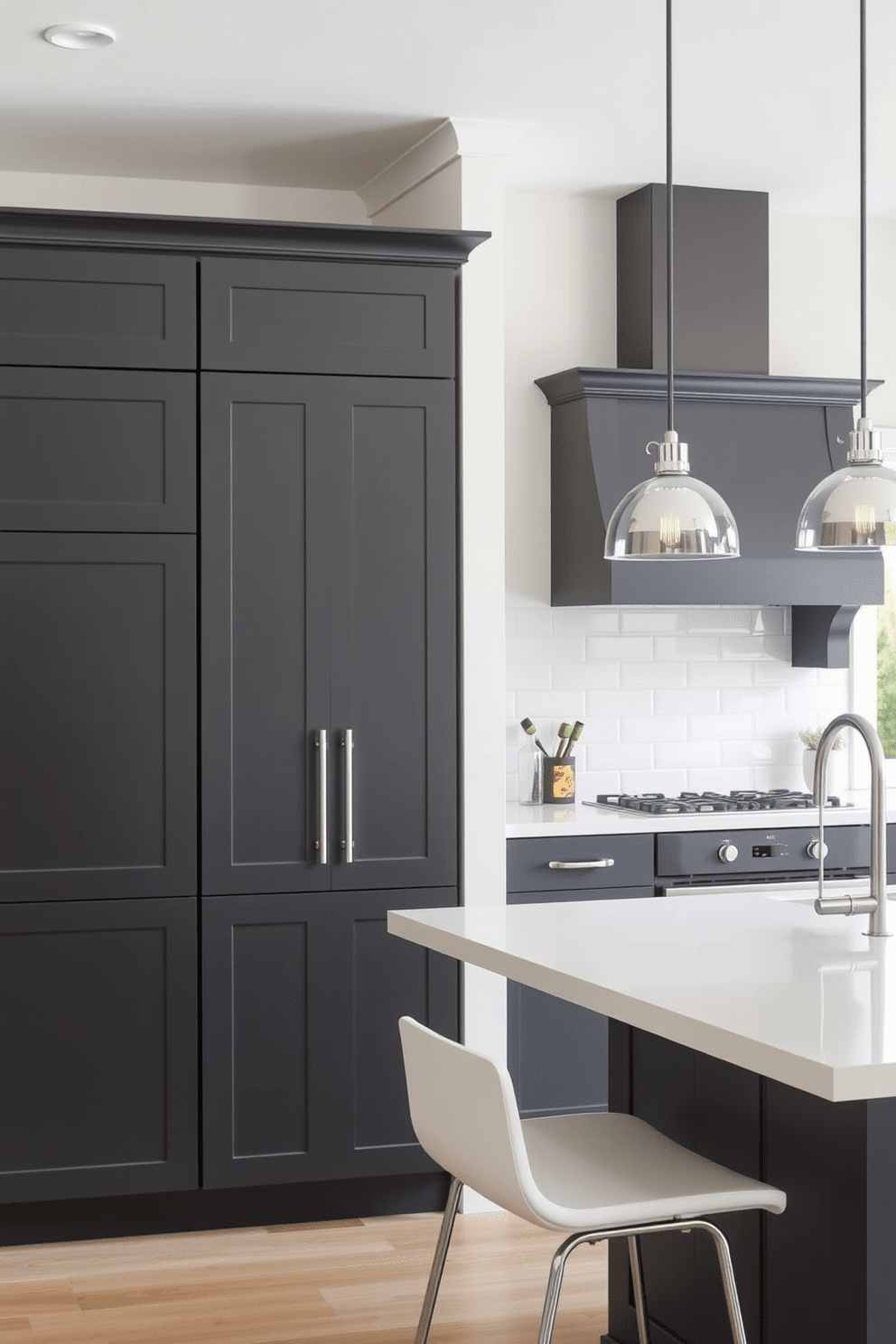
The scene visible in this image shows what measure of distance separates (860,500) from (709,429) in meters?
2.08

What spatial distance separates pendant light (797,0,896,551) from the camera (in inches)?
106

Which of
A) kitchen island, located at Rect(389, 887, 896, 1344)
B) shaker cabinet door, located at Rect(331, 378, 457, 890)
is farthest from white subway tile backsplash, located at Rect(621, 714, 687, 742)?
kitchen island, located at Rect(389, 887, 896, 1344)

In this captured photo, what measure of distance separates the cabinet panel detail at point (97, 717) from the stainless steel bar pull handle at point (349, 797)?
1.28 feet

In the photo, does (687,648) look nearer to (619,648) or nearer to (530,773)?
(619,648)

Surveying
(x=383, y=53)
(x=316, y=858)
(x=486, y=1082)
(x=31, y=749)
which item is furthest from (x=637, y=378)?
(x=486, y=1082)

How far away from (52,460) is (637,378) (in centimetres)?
174

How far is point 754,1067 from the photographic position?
1.93m

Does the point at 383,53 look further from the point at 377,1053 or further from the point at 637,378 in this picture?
the point at 377,1053

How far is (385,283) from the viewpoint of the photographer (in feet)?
13.4

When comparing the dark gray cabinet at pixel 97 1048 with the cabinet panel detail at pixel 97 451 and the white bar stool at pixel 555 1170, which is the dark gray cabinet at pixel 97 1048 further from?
the white bar stool at pixel 555 1170

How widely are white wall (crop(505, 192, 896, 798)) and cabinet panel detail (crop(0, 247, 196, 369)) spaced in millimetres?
1261

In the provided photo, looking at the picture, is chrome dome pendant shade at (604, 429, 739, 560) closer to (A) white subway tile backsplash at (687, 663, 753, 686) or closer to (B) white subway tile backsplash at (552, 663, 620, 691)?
(B) white subway tile backsplash at (552, 663, 620, 691)

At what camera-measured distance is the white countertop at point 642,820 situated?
4.35 metres

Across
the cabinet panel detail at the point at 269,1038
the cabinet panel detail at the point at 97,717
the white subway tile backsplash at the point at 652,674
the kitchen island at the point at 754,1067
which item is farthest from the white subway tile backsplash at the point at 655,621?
the kitchen island at the point at 754,1067
